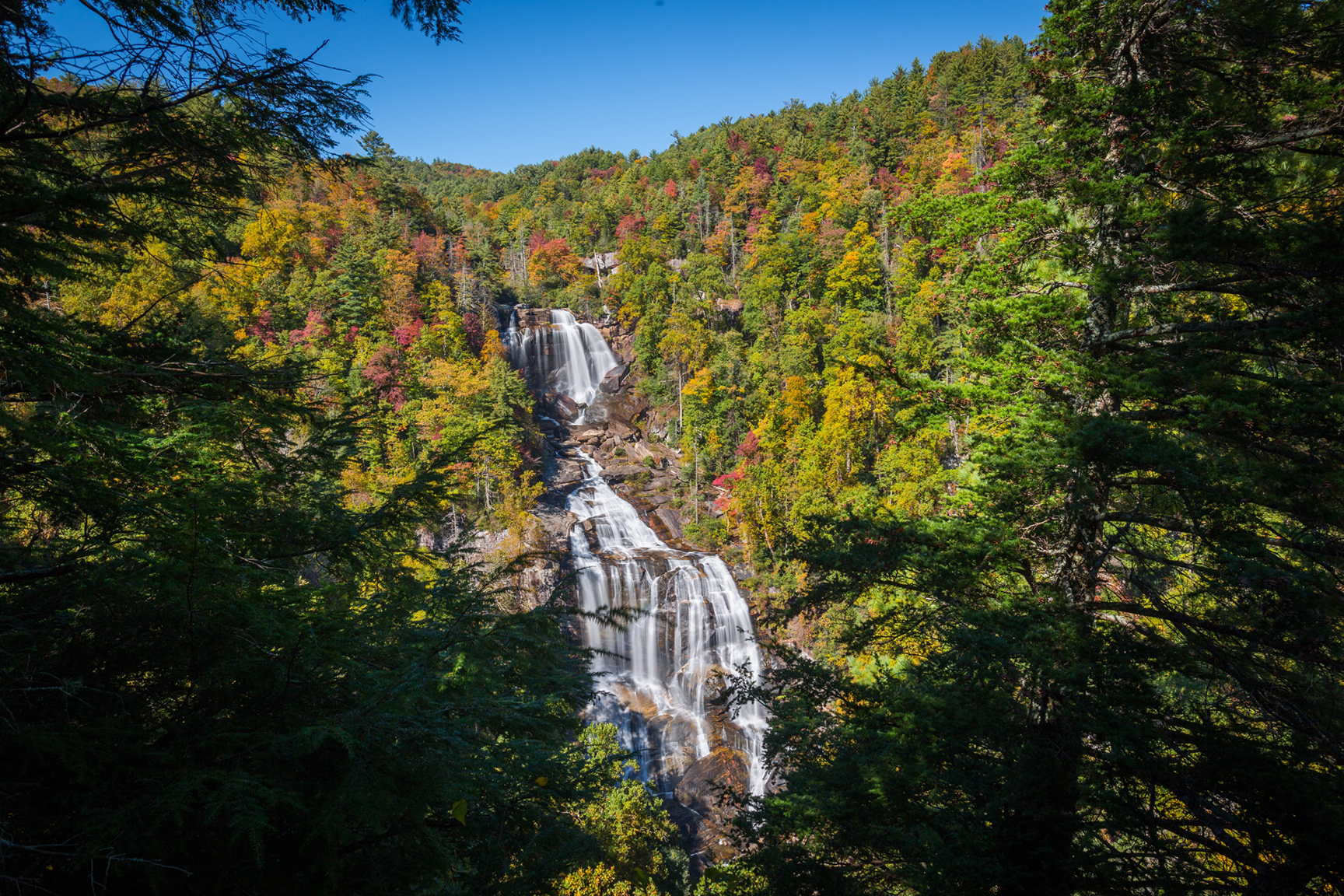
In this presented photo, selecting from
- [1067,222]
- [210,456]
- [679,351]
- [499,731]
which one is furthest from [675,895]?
[679,351]

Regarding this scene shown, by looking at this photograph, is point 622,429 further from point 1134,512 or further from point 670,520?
point 1134,512

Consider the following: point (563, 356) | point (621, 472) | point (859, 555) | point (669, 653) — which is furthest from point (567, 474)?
point (859, 555)

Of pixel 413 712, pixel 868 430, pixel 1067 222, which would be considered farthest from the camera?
pixel 868 430

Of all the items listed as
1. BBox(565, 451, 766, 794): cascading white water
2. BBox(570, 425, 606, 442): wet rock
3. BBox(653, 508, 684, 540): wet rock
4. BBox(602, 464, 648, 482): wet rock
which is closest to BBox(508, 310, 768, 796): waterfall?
BBox(565, 451, 766, 794): cascading white water

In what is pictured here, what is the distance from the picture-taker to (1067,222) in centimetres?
480

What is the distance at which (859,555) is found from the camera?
16.6 feet

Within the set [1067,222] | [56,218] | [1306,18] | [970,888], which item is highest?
[1306,18]

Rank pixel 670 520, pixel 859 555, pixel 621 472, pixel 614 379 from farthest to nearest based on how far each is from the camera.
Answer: pixel 614 379
pixel 621 472
pixel 670 520
pixel 859 555

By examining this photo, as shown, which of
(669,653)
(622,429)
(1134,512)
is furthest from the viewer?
(622,429)

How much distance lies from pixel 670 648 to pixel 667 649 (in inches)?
5.1

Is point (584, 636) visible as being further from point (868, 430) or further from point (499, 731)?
point (499, 731)

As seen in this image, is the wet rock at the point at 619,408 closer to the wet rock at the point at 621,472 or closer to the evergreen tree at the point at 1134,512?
the wet rock at the point at 621,472

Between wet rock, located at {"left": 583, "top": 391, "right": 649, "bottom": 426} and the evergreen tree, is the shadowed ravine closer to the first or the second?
wet rock, located at {"left": 583, "top": 391, "right": 649, "bottom": 426}

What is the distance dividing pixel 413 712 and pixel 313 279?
90.1 feet
